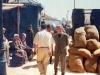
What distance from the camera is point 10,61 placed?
9203mm

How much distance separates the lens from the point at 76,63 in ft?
27.8

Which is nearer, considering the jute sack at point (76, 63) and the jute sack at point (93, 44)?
the jute sack at point (76, 63)

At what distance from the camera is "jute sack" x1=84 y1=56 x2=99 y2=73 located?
8500 mm

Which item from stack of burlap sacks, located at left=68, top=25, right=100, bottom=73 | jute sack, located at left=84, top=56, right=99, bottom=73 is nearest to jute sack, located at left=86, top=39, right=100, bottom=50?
stack of burlap sacks, located at left=68, top=25, right=100, bottom=73

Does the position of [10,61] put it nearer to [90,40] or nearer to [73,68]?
[73,68]

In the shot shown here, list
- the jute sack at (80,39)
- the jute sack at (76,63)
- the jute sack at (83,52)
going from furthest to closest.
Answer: the jute sack at (80,39) < the jute sack at (83,52) < the jute sack at (76,63)

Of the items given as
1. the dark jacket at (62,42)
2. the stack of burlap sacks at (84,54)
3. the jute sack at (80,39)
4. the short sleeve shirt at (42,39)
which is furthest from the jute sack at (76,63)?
the short sleeve shirt at (42,39)

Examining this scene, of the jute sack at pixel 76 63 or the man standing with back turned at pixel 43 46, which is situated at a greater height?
the man standing with back turned at pixel 43 46

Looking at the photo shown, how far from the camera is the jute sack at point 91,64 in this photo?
850 centimetres

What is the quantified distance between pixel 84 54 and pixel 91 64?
511 mm

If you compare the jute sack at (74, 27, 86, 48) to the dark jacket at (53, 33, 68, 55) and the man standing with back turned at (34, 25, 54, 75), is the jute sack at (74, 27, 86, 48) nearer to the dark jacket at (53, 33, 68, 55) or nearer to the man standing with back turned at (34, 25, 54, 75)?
the dark jacket at (53, 33, 68, 55)

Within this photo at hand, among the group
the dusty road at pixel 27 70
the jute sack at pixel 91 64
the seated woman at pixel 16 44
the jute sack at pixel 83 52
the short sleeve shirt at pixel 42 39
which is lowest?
the dusty road at pixel 27 70

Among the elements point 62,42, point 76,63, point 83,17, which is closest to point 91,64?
point 76,63

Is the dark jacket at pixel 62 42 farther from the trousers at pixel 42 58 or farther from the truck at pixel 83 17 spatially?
the truck at pixel 83 17
